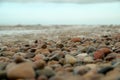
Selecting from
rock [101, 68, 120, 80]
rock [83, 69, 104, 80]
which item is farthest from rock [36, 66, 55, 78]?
rock [101, 68, 120, 80]

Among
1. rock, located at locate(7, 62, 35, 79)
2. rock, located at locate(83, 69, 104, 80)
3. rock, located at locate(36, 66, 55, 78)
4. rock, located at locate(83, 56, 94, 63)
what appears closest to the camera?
rock, located at locate(83, 69, 104, 80)

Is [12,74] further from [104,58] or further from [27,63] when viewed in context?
[104,58]

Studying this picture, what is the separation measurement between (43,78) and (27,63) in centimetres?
37

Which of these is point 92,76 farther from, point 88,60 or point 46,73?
point 88,60

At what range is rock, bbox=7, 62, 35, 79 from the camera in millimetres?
3291

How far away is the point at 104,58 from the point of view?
4.93 m

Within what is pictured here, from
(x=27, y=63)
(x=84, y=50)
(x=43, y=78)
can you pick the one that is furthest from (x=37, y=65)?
(x=84, y=50)

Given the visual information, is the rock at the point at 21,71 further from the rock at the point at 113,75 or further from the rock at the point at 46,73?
the rock at the point at 113,75

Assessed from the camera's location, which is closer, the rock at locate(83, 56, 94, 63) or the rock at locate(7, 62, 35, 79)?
the rock at locate(7, 62, 35, 79)

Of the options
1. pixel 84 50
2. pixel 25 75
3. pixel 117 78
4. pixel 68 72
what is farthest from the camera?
pixel 84 50

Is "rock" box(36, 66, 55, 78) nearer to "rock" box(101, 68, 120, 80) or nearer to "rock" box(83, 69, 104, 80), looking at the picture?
"rock" box(83, 69, 104, 80)

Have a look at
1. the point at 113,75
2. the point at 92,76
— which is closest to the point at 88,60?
the point at 113,75

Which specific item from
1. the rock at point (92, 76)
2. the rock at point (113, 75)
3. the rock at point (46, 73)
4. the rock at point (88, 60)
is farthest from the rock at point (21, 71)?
the rock at point (88, 60)

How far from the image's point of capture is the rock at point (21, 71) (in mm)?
3291
